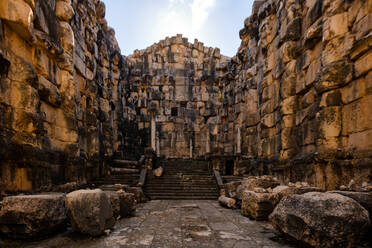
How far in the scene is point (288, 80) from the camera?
745cm

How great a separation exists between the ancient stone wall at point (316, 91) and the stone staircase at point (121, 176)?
5.87 meters

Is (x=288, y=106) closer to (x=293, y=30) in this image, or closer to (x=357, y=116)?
(x=293, y=30)

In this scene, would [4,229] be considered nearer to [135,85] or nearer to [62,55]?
[62,55]

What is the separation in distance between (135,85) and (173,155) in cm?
690

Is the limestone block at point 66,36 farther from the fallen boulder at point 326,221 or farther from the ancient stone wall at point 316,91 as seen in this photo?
the fallen boulder at point 326,221

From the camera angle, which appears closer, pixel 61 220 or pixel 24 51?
pixel 61 220

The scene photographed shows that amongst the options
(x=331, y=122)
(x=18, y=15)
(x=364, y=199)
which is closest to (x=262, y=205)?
(x=364, y=199)

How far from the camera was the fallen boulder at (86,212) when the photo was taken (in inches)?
137

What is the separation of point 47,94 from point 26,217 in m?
3.76

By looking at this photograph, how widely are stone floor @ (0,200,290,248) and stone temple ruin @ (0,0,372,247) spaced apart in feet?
0.16

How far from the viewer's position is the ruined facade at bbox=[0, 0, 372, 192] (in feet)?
14.9

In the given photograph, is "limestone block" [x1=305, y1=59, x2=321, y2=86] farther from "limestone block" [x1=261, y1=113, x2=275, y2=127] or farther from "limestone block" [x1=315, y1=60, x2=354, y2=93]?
"limestone block" [x1=261, y1=113, x2=275, y2=127]

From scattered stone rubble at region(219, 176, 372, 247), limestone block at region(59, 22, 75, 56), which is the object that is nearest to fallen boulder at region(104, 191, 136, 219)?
scattered stone rubble at region(219, 176, 372, 247)

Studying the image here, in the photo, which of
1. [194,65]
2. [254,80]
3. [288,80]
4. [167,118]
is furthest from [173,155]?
[288,80]
